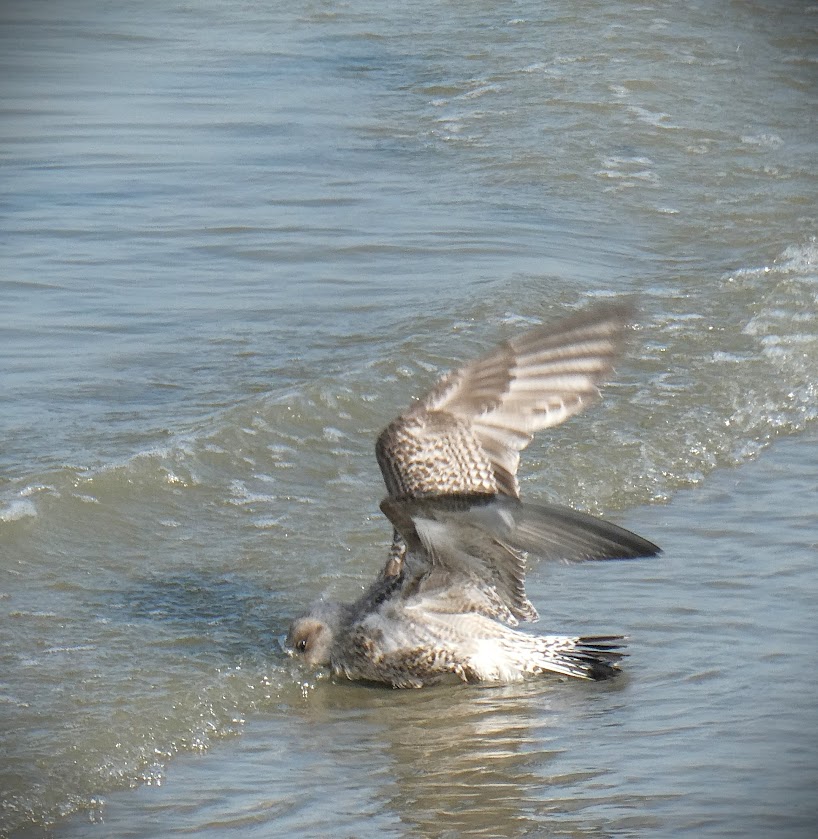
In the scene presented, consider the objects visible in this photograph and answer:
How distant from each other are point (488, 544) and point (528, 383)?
552 mm

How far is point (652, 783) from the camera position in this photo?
4.13 metres

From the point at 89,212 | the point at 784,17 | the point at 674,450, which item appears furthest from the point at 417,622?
the point at 784,17

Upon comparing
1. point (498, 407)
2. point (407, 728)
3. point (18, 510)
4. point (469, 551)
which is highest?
point (498, 407)

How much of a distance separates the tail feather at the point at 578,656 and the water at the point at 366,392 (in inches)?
2.7

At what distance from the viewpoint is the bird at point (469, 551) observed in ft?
16.0

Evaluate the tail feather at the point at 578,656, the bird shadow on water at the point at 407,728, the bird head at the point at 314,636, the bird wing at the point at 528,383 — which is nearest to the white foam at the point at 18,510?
the bird shadow on water at the point at 407,728

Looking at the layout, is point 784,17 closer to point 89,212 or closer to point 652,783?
point 89,212

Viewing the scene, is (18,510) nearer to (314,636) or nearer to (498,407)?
(314,636)

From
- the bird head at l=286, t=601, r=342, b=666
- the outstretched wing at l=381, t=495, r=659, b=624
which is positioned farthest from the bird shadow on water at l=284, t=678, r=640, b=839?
the outstretched wing at l=381, t=495, r=659, b=624

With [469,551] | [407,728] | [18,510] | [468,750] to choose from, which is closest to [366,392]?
[18,510]

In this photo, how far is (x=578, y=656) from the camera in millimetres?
5023

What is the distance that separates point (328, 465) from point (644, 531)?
57.6 inches

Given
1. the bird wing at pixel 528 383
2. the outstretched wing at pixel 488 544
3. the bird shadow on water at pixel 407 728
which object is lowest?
the bird shadow on water at pixel 407 728

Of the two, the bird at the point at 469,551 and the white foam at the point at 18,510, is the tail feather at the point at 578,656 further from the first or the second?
the white foam at the point at 18,510
